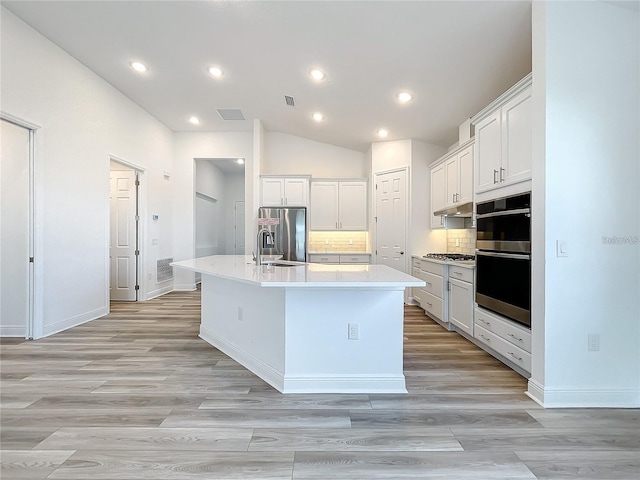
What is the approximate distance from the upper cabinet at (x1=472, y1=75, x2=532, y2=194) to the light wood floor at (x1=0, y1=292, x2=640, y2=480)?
166cm

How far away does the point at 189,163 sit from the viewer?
6867 millimetres

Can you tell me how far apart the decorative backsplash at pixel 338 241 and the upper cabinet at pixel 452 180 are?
5.45 ft

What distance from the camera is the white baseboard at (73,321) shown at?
12.4ft

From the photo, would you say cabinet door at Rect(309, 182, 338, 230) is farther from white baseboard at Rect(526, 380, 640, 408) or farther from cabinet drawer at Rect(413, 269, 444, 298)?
white baseboard at Rect(526, 380, 640, 408)

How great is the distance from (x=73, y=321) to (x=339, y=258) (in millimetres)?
4059

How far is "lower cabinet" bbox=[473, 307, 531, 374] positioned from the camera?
102 inches

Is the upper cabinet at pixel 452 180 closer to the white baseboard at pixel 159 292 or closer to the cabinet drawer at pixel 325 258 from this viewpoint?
the cabinet drawer at pixel 325 258

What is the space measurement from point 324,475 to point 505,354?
200 centimetres

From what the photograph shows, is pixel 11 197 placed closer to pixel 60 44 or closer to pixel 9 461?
pixel 60 44

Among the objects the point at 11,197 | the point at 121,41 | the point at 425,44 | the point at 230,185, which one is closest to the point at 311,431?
the point at 425,44

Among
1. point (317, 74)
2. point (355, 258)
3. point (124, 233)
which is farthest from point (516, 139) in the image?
point (124, 233)

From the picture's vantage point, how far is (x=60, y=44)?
3.81 m

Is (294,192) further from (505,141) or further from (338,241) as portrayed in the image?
(505,141)

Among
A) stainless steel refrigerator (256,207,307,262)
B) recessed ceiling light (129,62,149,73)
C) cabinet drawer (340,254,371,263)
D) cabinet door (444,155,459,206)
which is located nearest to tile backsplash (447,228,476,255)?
cabinet door (444,155,459,206)
